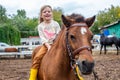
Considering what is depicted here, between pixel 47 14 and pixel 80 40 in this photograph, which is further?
pixel 47 14

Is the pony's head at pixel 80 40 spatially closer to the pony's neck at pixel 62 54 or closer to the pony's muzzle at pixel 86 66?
the pony's muzzle at pixel 86 66

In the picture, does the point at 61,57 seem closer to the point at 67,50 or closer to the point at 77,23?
the point at 67,50

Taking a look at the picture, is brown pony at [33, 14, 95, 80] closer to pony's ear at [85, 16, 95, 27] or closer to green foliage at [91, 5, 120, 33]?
pony's ear at [85, 16, 95, 27]

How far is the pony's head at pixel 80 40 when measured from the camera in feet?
10.9

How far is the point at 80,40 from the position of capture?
347 centimetres

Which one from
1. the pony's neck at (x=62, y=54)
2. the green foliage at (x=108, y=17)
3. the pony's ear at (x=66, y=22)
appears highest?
the pony's ear at (x=66, y=22)

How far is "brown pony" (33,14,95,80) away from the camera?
3371 millimetres

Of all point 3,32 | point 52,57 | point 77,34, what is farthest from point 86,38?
point 3,32

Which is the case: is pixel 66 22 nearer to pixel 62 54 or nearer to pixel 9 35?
pixel 62 54

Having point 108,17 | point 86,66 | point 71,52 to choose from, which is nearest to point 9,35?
point 71,52

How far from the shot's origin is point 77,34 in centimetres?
353

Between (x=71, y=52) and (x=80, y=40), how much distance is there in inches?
8.8

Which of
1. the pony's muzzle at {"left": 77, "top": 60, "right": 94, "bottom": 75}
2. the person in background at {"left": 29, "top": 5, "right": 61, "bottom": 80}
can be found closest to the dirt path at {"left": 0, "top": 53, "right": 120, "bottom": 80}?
the person in background at {"left": 29, "top": 5, "right": 61, "bottom": 80}

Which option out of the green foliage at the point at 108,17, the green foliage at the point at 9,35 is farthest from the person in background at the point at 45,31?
the green foliage at the point at 108,17
